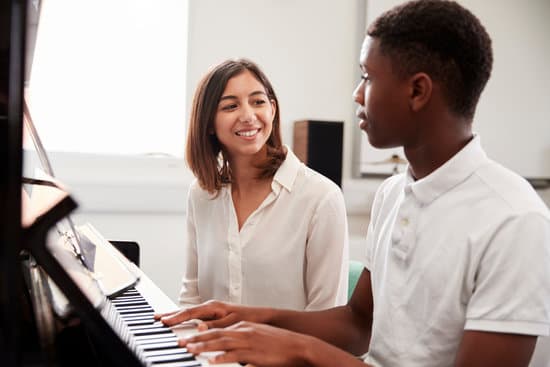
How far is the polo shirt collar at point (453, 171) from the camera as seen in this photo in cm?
110

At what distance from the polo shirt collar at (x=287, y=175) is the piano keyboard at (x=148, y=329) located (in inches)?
23.4

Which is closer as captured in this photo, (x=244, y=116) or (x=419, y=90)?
(x=419, y=90)

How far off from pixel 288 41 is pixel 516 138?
1819 millimetres

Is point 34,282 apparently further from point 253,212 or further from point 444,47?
point 253,212

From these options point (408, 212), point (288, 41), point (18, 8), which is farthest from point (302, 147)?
point (18, 8)

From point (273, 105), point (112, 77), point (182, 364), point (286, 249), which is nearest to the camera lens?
point (182, 364)

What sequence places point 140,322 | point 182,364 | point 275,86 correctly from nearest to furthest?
point 182,364
point 140,322
point 275,86

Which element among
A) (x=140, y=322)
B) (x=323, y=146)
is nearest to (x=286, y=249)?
(x=140, y=322)

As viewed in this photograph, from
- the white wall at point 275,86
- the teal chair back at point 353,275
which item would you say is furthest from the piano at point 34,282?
the white wall at point 275,86

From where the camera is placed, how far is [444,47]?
110 cm

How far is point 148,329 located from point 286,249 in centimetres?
89

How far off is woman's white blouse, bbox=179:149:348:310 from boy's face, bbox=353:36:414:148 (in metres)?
0.82

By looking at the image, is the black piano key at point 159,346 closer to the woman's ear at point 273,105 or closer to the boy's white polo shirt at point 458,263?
the boy's white polo shirt at point 458,263

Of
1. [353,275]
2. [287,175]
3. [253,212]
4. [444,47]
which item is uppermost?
[444,47]
